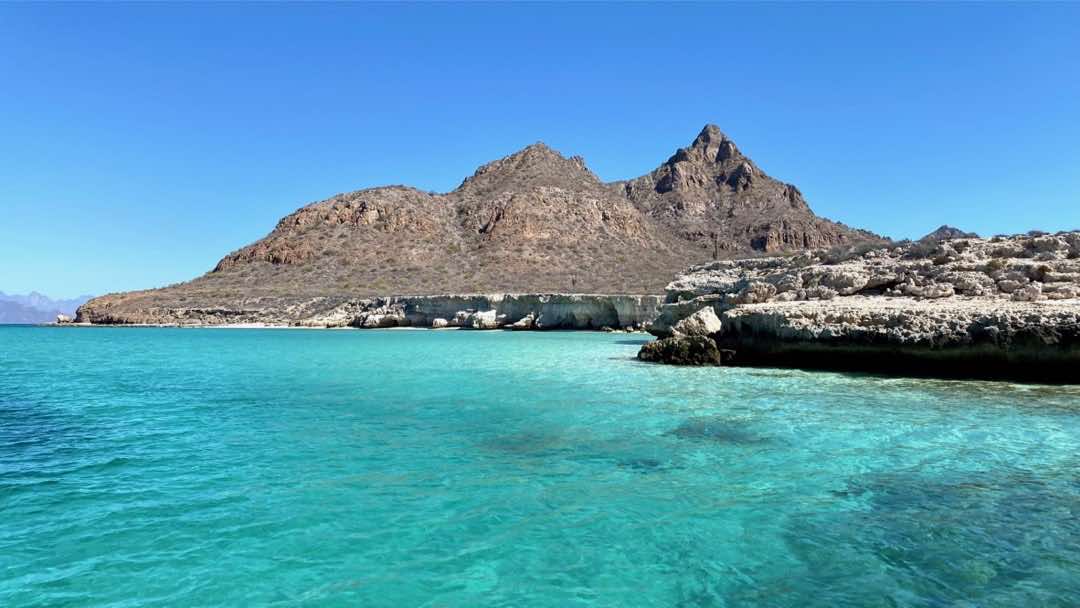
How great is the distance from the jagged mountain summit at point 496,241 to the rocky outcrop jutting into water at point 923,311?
120ft

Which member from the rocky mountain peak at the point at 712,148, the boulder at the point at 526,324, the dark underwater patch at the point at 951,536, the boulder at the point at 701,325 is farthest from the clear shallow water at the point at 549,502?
the rocky mountain peak at the point at 712,148

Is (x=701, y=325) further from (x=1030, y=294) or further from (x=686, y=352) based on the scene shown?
(x=1030, y=294)

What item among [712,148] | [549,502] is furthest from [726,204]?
[549,502]

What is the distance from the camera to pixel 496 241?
82750mm

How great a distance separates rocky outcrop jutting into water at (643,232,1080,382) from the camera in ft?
46.3

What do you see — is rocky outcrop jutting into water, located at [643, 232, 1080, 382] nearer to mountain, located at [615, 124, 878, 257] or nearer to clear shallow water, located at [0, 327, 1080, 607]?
clear shallow water, located at [0, 327, 1080, 607]

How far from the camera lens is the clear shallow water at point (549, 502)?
4445 millimetres

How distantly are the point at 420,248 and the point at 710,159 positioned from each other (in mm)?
73956

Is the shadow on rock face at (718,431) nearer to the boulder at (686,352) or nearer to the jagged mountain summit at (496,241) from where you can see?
the boulder at (686,352)

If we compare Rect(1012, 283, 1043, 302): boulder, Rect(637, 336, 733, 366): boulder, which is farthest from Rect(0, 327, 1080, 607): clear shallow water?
Rect(637, 336, 733, 366): boulder

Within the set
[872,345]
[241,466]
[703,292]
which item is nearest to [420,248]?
[703,292]

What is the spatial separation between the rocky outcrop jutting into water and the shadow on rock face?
26.1 ft

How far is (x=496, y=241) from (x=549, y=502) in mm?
77443

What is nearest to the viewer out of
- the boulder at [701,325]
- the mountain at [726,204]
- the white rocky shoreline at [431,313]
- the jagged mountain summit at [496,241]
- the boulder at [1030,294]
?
the boulder at [1030,294]
